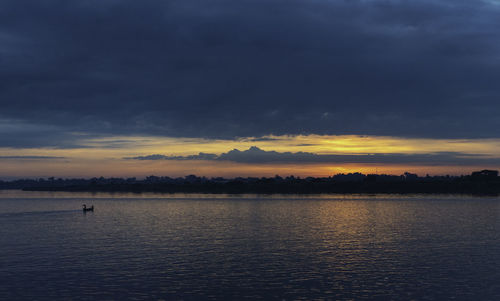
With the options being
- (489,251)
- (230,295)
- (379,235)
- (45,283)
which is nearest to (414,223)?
(379,235)

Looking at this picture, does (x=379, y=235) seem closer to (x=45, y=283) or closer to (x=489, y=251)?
(x=489, y=251)

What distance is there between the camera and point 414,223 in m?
93.2

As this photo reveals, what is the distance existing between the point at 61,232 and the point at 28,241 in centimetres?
1285

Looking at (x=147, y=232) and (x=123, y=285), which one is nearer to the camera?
(x=123, y=285)

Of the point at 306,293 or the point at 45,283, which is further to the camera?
the point at 45,283

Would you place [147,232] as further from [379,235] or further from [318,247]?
[379,235]

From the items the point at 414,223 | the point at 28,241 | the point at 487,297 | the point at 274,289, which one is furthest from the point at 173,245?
the point at 414,223

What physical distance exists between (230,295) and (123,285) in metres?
9.93

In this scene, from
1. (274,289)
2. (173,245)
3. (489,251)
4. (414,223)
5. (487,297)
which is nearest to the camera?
(487,297)

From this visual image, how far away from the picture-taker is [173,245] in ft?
205

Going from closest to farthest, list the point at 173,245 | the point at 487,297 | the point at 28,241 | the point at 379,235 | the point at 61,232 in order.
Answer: the point at 487,297, the point at 173,245, the point at 28,241, the point at 379,235, the point at 61,232

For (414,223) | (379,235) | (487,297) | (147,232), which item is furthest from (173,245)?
(414,223)

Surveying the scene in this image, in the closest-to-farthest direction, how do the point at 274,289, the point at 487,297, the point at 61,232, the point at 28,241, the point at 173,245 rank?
the point at 487,297, the point at 274,289, the point at 173,245, the point at 28,241, the point at 61,232

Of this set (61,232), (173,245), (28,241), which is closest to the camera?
(173,245)
